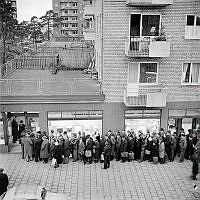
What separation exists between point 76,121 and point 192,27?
25.9 feet

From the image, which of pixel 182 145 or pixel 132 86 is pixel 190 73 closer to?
pixel 132 86

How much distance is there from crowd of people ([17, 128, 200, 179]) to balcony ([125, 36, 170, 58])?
4.04 m

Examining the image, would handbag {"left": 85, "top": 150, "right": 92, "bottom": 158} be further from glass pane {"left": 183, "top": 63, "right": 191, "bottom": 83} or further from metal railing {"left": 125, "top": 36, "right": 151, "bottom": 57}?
glass pane {"left": 183, "top": 63, "right": 191, "bottom": 83}

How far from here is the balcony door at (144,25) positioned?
1681 cm

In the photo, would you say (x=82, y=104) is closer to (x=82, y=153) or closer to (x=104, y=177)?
(x=82, y=153)

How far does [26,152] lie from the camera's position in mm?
16172

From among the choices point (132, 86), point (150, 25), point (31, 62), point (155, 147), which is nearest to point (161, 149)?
point (155, 147)

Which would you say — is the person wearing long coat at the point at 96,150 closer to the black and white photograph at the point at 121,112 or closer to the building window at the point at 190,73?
the black and white photograph at the point at 121,112

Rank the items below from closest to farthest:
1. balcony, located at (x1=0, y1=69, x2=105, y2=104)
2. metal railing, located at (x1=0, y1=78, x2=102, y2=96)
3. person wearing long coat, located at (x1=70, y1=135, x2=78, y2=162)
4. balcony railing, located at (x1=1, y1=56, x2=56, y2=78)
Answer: person wearing long coat, located at (x1=70, y1=135, x2=78, y2=162) < balcony, located at (x1=0, y1=69, x2=105, y2=104) < metal railing, located at (x1=0, y1=78, x2=102, y2=96) < balcony railing, located at (x1=1, y1=56, x2=56, y2=78)

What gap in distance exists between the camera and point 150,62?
1731 cm

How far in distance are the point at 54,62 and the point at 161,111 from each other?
10.4m

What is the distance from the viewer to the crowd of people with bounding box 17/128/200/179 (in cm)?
1570

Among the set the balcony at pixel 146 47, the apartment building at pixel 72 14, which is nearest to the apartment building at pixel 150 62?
the balcony at pixel 146 47

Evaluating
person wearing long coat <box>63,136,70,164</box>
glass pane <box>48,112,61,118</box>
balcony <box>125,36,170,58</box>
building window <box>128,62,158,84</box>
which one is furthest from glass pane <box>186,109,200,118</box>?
glass pane <box>48,112,61,118</box>
